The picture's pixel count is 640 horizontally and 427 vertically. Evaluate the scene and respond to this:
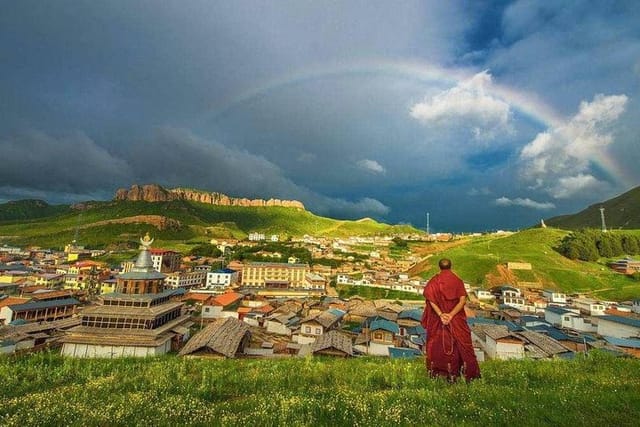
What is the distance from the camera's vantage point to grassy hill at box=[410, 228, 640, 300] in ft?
296

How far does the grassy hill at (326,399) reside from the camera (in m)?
5.79

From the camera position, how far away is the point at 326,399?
23.0ft

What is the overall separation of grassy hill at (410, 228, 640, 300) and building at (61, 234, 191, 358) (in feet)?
286

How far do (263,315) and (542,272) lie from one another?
294 ft

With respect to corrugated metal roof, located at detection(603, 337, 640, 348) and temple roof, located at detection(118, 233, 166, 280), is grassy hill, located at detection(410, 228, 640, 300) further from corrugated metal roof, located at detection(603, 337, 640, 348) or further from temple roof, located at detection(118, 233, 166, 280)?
temple roof, located at detection(118, 233, 166, 280)

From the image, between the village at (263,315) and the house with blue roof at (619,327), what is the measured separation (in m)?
0.16

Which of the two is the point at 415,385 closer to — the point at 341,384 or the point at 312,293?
the point at 341,384

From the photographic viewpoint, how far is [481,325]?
143ft

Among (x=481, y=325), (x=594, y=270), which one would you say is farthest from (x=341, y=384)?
(x=594, y=270)

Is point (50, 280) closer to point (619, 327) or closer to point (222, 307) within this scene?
point (222, 307)

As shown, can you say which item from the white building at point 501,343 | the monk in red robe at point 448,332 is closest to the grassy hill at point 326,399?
the monk in red robe at point 448,332

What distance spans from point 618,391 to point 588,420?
8.78ft

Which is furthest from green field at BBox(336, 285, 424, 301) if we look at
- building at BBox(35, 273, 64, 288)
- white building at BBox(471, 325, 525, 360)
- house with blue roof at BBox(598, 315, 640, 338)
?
building at BBox(35, 273, 64, 288)

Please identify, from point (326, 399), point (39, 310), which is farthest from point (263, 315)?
point (326, 399)
